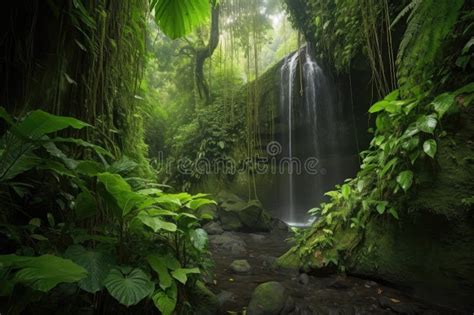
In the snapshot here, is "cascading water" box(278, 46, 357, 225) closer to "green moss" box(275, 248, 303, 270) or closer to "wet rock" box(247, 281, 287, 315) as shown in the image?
"green moss" box(275, 248, 303, 270)

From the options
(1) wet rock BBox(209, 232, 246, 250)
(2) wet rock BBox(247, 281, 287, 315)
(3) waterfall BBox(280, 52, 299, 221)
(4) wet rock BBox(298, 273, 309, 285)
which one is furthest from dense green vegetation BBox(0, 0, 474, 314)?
(3) waterfall BBox(280, 52, 299, 221)

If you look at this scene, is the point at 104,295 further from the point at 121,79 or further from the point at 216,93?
the point at 216,93

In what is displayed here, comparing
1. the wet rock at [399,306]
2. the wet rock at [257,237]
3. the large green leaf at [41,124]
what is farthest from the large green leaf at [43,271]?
the wet rock at [257,237]

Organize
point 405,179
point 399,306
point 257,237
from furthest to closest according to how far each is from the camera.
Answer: point 257,237, point 405,179, point 399,306

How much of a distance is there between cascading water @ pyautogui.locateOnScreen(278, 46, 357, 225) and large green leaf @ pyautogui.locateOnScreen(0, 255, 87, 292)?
7.51 metres

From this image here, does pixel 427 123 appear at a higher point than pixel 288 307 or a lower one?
higher

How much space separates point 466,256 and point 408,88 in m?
1.80

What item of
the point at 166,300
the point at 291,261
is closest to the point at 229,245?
the point at 291,261

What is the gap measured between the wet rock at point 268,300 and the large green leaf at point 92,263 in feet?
4.61

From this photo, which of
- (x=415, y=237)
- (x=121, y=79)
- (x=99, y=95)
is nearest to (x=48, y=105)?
(x=99, y=95)

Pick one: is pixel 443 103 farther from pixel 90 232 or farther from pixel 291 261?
pixel 90 232

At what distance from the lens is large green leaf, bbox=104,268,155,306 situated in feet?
4.71

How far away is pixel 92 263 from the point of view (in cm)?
151

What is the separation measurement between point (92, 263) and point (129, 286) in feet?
0.79
